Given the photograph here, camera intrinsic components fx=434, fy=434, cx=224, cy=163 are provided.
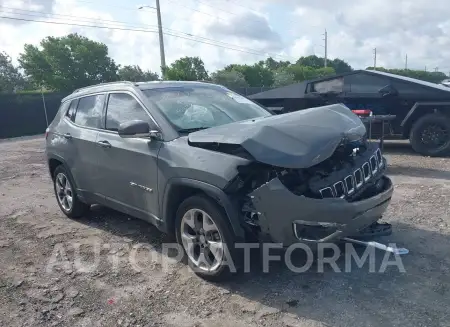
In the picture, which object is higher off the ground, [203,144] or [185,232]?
[203,144]

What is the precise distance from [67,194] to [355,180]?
149 inches

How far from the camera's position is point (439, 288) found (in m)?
3.42

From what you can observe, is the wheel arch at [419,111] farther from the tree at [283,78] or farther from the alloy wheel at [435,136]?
the tree at [283,78]

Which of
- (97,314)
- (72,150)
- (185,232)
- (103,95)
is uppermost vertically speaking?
(103,95)

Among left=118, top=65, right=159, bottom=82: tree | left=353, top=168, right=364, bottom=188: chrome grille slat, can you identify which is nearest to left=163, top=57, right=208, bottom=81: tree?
left=118, top=65, right=159, bottom=82: tree

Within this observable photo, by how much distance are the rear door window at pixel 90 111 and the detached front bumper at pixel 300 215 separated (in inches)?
96.8

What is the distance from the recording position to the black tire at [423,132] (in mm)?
8539

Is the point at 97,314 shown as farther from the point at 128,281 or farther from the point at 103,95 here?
the point at 103,95

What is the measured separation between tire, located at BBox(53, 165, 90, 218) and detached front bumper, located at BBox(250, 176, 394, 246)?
3.05 meters

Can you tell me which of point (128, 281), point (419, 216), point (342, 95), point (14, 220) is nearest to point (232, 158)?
point (128, 281)

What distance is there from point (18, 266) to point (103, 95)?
2.02 meters

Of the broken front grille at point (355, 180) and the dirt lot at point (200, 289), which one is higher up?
the broken front grille at point (355, 180)

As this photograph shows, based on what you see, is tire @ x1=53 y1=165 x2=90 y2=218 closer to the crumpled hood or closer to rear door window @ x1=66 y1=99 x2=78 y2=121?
rear door window @ x1=66 y1=99 x2=78 y2=121

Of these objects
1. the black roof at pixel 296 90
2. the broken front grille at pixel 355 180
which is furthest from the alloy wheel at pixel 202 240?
Result: the black roof at pixel 296 90
